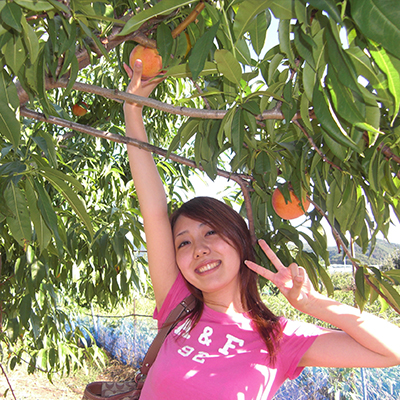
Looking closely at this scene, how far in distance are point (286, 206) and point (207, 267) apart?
0.28 metres

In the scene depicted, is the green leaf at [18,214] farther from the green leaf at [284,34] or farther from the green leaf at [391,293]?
the green leaf at [391,293]

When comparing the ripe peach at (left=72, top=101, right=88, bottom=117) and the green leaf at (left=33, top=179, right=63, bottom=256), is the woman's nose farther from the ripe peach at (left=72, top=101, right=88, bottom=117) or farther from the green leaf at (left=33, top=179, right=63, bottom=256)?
the ripe peach at (left=72, top=101, right=88, bottom=117)

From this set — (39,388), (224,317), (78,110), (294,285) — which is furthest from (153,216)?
(39,388)

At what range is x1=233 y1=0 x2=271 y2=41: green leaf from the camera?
41 cm

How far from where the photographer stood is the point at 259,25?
55 centimetres

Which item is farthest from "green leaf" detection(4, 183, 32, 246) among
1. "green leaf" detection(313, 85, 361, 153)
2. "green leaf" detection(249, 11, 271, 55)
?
"green leaf" detection(313, 85, 361, 153)

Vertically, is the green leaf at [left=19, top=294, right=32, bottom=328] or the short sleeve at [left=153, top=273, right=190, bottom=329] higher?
the short sleeve at [left=153, top=273, right=190, bottom=329]

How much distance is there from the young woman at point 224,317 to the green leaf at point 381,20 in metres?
0.56

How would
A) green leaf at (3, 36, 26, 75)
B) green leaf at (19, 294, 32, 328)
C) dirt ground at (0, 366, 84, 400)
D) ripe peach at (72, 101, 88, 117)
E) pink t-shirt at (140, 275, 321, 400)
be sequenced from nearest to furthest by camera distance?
green leaf at (3, 36, 26, 75) < pink t-shirt at (140, 275, 321, 400) < green leaf at (19, 294, 32, 328) < ripe peach at (72, 101, 88, 117) < dirt ground at (0, 366, 84, 400)

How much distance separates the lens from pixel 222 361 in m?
0.82

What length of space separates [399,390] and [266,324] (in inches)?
82.7

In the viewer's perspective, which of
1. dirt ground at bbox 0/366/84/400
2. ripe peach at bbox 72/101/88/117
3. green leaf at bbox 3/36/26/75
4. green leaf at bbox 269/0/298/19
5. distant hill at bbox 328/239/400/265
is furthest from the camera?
dirt ground at bbox 0/366/84/400

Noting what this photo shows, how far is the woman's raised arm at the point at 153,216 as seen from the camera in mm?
1021

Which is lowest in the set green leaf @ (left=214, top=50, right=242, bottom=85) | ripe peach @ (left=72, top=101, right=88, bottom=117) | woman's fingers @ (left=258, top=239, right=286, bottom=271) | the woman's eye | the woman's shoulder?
the woman's shoulder
